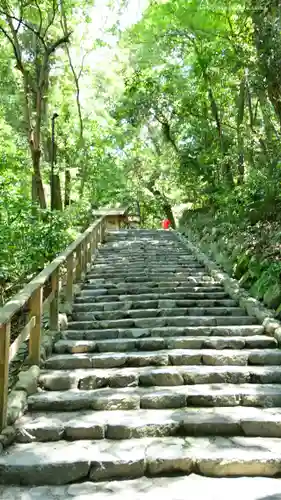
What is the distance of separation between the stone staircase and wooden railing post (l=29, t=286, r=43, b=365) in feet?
0.72

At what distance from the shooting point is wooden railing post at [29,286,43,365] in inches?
187

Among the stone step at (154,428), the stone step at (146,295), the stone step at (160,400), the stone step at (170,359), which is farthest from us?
the stone step at (146,295)

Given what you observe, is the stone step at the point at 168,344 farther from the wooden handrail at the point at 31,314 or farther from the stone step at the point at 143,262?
the stone step at the point at 143,262

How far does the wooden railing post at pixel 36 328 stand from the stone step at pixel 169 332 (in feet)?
3.25

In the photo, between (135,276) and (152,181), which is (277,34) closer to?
(135,276)

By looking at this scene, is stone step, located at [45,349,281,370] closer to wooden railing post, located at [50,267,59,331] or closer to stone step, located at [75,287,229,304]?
wooden railing post, located at [50,267,59,331]

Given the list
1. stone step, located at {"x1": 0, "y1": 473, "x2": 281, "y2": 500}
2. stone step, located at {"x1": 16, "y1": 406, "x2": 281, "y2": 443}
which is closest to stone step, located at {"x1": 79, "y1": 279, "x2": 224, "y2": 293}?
stone step, located at {"x1": 16, "y1": 406, "x2": 281, "y2": 443}

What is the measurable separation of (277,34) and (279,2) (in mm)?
1227

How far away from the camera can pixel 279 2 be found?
7.36m

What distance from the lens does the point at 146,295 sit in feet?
24.1

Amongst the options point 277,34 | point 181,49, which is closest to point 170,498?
point 277,34

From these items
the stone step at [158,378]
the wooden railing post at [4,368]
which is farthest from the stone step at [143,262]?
the wooden railing post at [4,368]

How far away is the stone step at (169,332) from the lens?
18.7ft

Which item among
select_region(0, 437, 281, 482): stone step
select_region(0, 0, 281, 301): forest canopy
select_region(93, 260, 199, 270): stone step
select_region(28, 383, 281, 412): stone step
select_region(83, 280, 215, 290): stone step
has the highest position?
select_region(0, 0, 281, 301): forest canopy
